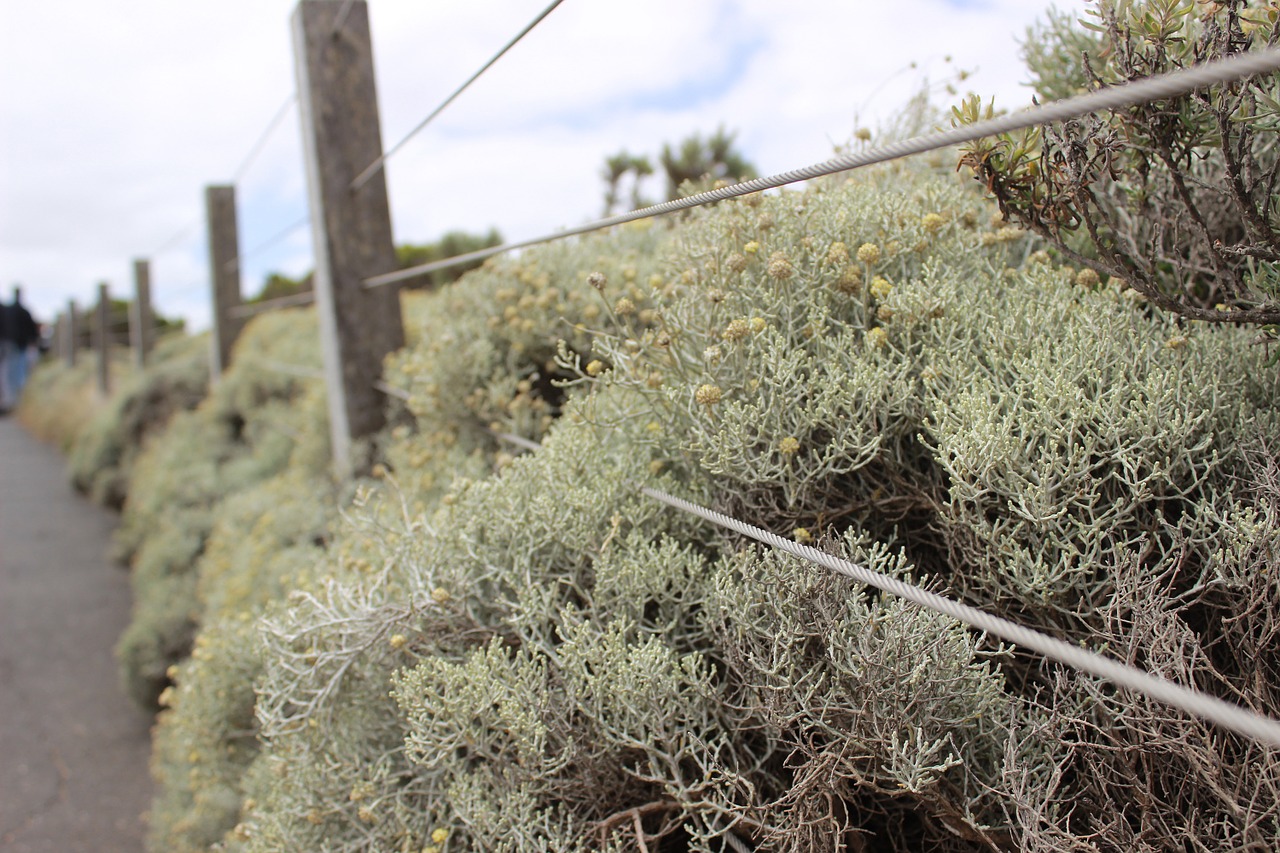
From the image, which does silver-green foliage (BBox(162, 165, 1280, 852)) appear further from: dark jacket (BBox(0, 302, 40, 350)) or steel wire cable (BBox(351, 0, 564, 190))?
dark jacket (BBox(0, 302, 40, 350))

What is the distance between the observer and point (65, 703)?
198 inches

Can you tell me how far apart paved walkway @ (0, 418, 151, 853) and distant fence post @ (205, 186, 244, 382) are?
6.40ft

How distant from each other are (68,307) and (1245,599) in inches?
771

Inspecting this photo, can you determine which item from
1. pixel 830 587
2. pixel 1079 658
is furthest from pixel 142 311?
pixel 1079 658

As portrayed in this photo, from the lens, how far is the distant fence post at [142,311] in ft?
36.3

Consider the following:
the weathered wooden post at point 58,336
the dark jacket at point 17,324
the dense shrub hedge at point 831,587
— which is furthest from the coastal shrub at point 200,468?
the weathered wooden post at point 58,336

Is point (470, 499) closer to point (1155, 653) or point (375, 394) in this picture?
point (1155, 653)

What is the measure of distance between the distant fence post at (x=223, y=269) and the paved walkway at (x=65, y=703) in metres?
1.95

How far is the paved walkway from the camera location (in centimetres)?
399

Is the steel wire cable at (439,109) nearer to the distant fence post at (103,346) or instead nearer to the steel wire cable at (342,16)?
the steel wire cable at (342,16)

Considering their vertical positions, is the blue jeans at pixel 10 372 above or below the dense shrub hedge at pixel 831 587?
above

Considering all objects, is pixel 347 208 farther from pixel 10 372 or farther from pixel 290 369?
pixel 10 372

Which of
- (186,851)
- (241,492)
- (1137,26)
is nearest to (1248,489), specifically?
(1137,26)

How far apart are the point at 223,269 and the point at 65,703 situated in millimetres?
4195
